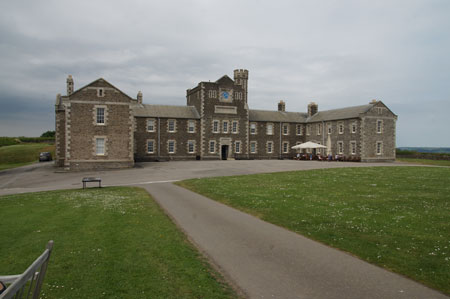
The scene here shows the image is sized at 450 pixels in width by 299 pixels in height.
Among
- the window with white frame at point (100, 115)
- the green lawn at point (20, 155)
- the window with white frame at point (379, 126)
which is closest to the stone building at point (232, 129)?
the window with white frame at point (379, 126)

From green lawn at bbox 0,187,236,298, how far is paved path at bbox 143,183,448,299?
0.59 m

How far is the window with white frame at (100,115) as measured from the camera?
120 ft

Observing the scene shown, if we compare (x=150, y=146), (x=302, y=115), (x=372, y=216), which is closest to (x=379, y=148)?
(x=302, y=115)

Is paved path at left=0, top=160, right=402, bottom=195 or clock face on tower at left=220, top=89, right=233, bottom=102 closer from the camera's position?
paved path at left=0, top=160, right=402, bottom=195

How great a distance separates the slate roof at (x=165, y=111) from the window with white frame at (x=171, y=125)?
32.6 inches

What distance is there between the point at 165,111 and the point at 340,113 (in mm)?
30703

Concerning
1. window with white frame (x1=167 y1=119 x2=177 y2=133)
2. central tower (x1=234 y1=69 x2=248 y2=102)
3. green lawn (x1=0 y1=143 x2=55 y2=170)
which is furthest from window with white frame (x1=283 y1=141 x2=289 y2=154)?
green lawn (x1=0 y1=143 x2=55 y2=170)

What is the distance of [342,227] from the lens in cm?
1006

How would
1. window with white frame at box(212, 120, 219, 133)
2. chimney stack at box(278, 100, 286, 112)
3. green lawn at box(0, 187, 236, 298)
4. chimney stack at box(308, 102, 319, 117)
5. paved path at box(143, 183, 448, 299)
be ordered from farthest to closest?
chimney stack at box(278, 100, 286, 112), chimney stack at box(308, 102, 319, 117), window with white frame at box(212, 120, 219, 133), green lawn at box(0, 187, 236, 298), paved path at box(143, 183, 448, 299)

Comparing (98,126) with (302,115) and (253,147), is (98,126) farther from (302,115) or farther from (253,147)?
(302,115)

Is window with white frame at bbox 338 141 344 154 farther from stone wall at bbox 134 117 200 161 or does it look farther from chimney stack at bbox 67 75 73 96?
chimney stack at bbox 67 75 73 96

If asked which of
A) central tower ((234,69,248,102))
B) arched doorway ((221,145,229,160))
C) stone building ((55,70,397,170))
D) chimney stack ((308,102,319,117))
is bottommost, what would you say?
arched doorway ((221,145,229,160))

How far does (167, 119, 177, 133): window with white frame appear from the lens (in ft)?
167

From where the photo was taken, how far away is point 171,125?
51250mm
